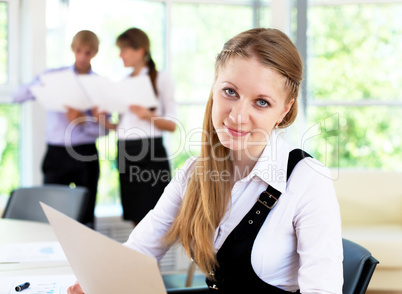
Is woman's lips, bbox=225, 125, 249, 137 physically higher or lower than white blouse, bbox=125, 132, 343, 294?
higher

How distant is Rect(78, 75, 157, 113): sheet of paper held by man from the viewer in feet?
10.7

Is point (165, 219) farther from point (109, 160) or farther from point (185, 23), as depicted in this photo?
point (185, 23)

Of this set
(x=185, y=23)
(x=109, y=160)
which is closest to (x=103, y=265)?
(x=109, y=160)

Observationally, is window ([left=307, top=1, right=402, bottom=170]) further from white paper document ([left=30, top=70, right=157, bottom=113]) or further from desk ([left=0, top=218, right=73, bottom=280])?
desk ([left=0, top=218, right=73, bottom=280])

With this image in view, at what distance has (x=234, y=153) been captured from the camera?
4.98 feet

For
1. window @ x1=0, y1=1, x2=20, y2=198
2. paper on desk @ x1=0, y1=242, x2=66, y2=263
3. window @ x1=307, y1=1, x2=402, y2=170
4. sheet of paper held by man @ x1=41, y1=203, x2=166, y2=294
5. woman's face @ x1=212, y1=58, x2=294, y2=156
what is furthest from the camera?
window @ x1=307, y1=1, x2=402, y2=170

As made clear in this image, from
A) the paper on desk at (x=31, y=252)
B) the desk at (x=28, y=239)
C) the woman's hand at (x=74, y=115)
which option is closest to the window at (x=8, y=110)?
the woman's hand at (x=74, y=115)

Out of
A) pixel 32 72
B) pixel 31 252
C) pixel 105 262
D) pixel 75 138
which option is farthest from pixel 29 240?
pixel 32 72

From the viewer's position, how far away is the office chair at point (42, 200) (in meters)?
2.53

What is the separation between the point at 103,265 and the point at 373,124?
382 cm

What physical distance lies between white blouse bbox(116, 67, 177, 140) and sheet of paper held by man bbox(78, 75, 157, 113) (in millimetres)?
88

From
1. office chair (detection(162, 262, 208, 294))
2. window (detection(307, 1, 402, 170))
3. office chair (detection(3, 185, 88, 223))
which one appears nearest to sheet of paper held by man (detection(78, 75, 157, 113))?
office chair (detection(3, 185, 88, 223))

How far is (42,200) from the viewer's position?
2654 millimetres

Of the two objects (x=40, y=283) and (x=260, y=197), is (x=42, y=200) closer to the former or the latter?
(x=40, y=283)
